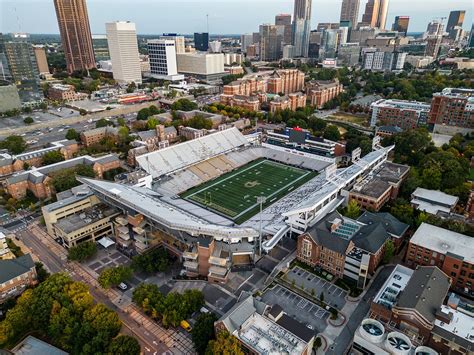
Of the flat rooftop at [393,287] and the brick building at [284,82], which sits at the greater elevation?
the brick building at [284,82]

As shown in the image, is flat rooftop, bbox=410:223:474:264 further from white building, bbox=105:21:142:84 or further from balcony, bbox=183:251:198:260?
white building, bbox=105:21:142:84

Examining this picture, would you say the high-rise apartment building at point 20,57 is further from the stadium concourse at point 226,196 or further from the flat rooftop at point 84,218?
the flat rooftop at point 84,218

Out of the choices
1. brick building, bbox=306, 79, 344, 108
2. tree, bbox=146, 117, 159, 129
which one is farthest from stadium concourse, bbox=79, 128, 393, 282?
brick building, bbox=306, 79, 344, 108

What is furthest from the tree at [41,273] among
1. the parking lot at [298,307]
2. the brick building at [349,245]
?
the brick building at [349,245]

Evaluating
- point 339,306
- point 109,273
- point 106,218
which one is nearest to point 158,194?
point 106,218

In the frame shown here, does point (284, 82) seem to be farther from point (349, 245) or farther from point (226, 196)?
point (349, 245)

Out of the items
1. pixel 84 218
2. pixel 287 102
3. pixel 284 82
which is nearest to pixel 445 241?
pixel 84 218

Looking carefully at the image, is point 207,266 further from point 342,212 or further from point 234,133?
point 234,133

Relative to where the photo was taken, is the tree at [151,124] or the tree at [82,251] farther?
the tree at [151,124]

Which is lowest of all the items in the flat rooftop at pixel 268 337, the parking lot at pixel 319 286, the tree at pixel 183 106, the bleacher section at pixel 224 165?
the parking lot at pixel 319 286
